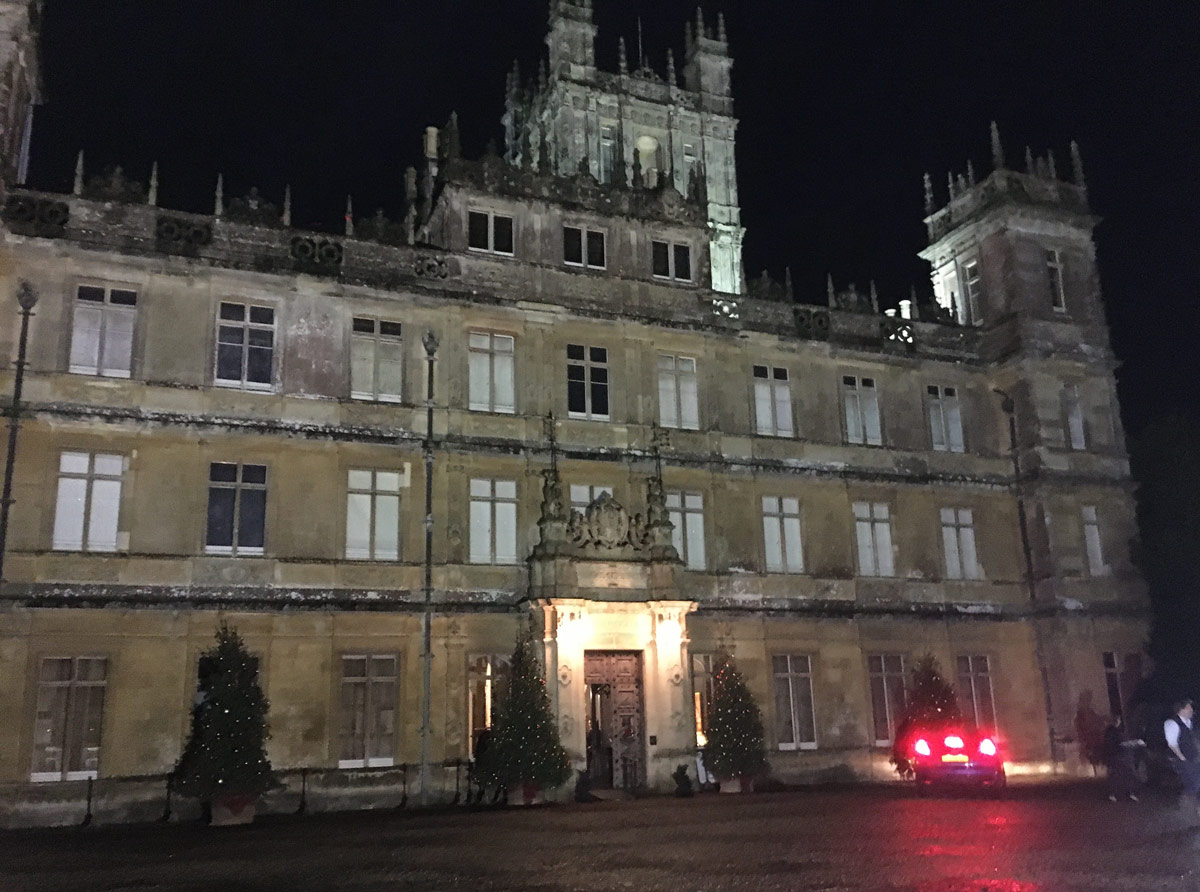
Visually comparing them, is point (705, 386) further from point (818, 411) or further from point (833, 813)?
point (833, 813)

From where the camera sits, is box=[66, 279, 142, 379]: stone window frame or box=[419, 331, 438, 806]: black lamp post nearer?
box=[66, 279, 142, 379]: stone window frame

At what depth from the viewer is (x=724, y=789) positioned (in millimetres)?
22859

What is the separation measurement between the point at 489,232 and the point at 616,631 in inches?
414

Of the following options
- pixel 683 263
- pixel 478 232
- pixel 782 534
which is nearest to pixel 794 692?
pixel 782 534

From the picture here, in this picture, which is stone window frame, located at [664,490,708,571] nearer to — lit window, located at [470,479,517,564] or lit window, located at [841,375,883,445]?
lit window, located at [470,479,517,564]

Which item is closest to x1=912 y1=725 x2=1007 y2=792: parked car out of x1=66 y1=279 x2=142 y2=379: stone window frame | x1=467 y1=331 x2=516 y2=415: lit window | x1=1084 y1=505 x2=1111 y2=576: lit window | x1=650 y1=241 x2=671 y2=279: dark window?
x1=1084 y1=505 x2=1111 y2=576: lit window

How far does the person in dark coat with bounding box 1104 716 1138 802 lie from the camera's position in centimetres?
2036

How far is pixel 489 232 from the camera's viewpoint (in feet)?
85.6

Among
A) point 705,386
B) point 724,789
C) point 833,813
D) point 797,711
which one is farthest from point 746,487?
point 833,813

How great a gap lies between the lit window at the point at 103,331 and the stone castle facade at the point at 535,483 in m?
0.07

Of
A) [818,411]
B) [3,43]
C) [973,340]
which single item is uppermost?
[3,43]

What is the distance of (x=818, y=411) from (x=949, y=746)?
1001 cm

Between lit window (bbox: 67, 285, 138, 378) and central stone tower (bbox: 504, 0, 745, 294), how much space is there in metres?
31.9

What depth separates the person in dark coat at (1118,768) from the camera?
20.4 metres
